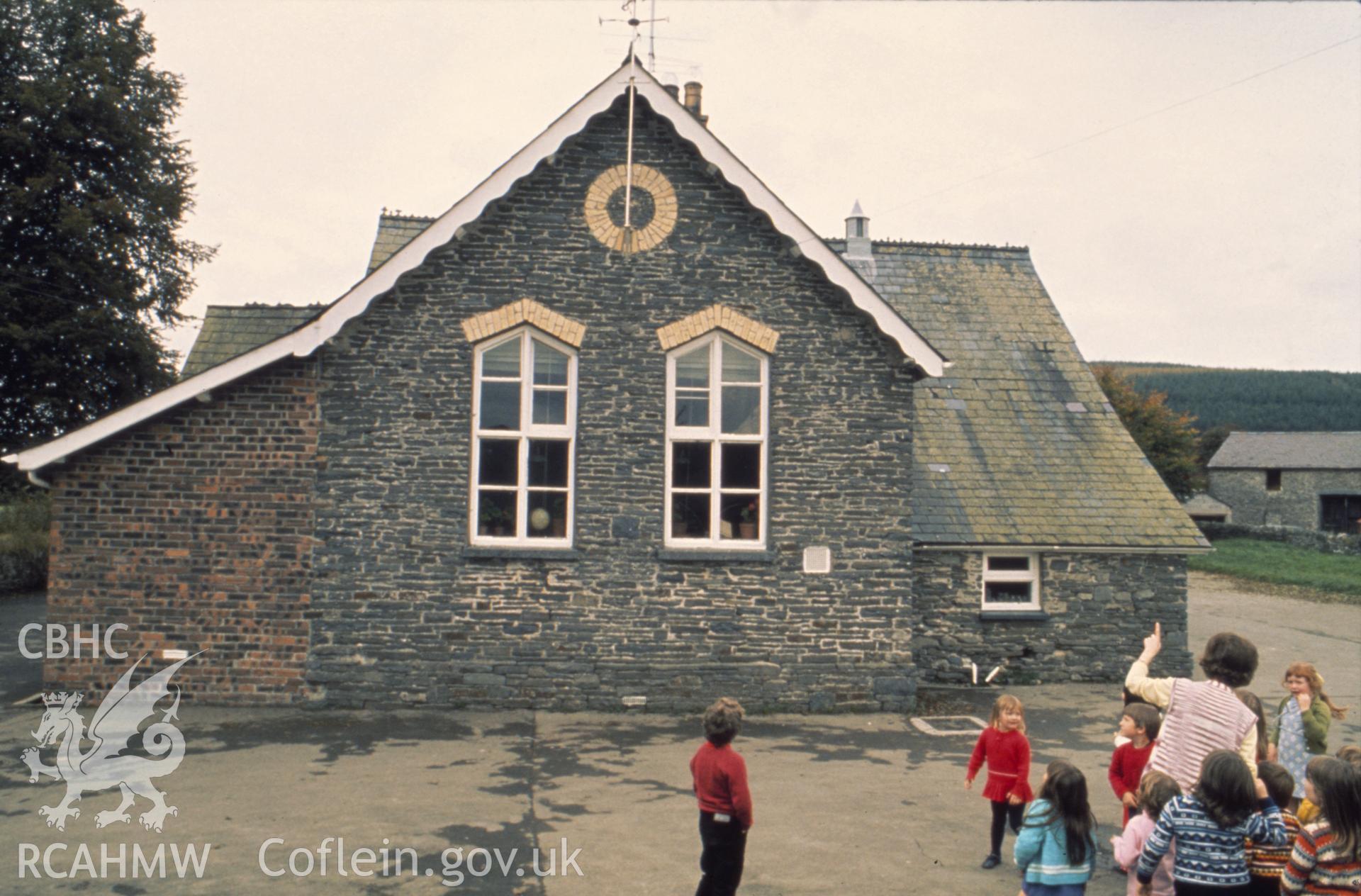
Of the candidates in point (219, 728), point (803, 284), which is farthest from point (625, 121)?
point (219, 728)

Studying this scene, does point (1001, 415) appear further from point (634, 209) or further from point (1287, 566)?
point (1287, 566)

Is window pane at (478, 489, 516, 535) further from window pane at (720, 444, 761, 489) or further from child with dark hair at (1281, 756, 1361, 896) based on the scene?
child with dark hair at (1281, 756, 1361, 896)

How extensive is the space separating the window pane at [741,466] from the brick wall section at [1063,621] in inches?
132

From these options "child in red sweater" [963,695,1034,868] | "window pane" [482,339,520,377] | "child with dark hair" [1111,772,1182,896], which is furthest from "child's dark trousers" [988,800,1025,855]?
"window pane" [482,339,520,377]

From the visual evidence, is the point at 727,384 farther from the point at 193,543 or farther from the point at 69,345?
the point at 69,345

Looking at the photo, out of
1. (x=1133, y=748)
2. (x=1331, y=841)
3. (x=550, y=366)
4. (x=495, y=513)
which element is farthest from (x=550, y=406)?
(x=1331, y=841)

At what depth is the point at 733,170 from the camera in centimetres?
1226

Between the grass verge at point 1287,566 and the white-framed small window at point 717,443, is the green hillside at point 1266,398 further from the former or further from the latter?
the white-framed small window at point 717,443

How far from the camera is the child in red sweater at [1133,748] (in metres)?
6.72

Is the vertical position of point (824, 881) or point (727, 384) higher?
point (727, 384)

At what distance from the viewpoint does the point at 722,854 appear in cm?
592

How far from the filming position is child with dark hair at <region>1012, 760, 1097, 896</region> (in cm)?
558

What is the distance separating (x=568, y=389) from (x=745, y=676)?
13.0 feet

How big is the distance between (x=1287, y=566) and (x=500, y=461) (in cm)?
3626
